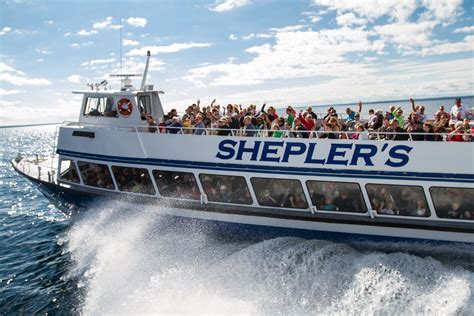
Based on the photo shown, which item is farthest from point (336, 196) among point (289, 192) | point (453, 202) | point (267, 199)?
point (453, 202)

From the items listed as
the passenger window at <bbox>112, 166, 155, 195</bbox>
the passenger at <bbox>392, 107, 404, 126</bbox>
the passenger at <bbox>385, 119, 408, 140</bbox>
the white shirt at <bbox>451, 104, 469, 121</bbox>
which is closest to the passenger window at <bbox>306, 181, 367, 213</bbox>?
the passenger at <bbox>385, 119, 408, 140</bbox>

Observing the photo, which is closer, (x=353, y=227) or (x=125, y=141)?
(x=353, y=227)

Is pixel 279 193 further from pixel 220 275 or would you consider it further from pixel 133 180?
pixel 133 180

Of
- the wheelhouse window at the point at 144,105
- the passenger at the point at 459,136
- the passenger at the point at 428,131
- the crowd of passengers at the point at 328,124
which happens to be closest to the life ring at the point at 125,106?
the wheelhouse window at the point at 144,105

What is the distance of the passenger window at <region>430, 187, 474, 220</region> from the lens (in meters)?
7.49

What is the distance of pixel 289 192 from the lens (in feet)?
28.3

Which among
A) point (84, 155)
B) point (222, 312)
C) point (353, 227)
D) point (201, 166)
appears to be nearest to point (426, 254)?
point (353, 227)

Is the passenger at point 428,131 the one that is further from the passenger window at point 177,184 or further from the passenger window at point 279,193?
the passenger window at point 177,184

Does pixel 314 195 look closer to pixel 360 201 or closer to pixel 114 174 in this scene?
pixel 360 201

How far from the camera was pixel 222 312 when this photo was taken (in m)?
7.66

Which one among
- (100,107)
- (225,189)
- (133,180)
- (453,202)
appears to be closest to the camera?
(453,202)

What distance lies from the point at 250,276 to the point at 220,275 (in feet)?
2.36

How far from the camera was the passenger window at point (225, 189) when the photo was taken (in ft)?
29.4

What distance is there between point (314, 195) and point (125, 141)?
16.9 ft
